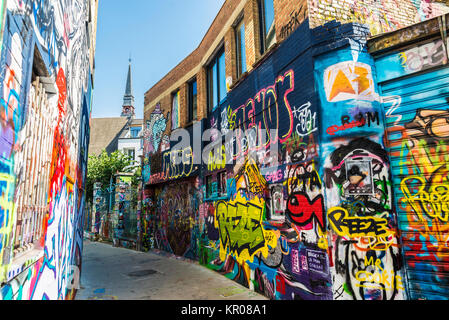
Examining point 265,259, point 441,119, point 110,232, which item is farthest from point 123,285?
point 110,232

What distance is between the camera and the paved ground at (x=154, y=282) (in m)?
5.85

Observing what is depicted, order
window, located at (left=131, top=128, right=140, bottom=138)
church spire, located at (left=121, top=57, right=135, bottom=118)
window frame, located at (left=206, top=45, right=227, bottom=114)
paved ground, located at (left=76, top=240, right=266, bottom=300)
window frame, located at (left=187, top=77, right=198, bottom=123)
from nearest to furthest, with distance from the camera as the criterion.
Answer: paved ground, located at (left=76, top=240, right=266, bottom=300) → window frame, located at (left=206, top=45, right=227, bottom=114) → window frame, located at (left=187, top=77, right=198, bottom=123) → window, located at (left=131, top=128, right=140, bottom=138) → church spire, located at (left=121, top=57, right=135, bottom=118)

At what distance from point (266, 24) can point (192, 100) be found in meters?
4.88

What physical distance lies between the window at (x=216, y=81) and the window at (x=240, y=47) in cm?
91

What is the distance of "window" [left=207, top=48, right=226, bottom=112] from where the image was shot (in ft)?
28.5

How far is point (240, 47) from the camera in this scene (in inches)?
306

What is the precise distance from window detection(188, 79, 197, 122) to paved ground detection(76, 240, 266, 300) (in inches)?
212

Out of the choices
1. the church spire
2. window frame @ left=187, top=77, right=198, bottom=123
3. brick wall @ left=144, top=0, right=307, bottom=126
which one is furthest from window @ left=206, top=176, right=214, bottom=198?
the church spire

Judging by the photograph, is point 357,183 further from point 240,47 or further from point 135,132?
point 135,132

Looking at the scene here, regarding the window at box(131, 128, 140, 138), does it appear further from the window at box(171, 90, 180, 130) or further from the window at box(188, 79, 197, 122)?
the window at box(188, 79, 197, 122)

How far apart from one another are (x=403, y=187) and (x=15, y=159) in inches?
176

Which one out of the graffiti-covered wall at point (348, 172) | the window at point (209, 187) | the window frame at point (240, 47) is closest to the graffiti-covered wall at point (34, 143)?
the graffiti-covered wall at point (348, 172)

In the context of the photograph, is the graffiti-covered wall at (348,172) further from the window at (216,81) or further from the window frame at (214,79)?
the window frame at (214,79)

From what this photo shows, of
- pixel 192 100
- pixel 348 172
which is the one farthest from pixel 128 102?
pixel 348 172
